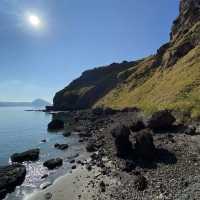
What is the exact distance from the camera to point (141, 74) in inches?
7397

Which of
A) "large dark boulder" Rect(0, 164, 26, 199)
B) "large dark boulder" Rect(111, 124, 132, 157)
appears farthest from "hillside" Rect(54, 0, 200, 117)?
"large dark boulder" Rect(0, 164, 26, 199)

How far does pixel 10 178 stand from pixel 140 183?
2023 centimetres

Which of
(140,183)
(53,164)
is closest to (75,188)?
(140,183)

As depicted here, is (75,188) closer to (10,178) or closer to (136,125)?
(10,178)

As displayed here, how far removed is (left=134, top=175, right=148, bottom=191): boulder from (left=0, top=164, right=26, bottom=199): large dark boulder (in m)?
17.6

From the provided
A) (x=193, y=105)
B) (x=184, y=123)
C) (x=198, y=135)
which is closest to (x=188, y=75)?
(x=193, y=105)

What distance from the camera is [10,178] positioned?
42.8 meters

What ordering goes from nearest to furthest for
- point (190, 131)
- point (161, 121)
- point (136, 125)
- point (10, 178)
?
point (10, 178) < point (190, 131) < point (161, 121) < point (136, 125)

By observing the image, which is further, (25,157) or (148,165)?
(25,157)

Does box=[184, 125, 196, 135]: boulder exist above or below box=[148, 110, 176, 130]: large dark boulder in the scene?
below

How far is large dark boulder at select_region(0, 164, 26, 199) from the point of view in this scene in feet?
131

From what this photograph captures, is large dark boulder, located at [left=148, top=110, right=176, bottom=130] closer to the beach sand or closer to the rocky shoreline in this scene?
the rocky shoreline

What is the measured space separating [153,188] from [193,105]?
42.6 metres

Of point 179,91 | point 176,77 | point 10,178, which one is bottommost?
point 10,178
